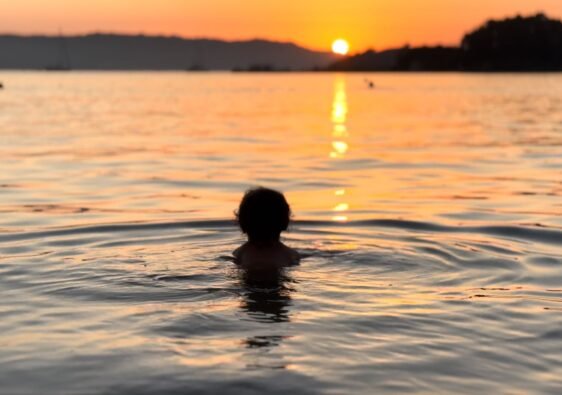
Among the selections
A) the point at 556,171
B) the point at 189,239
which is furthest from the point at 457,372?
the point at 556,171

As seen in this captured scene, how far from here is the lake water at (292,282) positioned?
6.22 metres

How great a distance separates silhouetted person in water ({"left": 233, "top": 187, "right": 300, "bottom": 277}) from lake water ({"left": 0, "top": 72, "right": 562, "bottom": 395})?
250mm

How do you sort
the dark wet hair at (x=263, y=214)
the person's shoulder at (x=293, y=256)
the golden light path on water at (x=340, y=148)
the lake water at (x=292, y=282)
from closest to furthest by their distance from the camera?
the lake water at (x=292, y=282) < the dark wet hair at (x=263, y=214) < the person's shoulder at (x=293, y=256) < the golden light path on water at (x=340, y=148)

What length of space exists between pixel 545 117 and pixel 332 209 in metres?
31.4

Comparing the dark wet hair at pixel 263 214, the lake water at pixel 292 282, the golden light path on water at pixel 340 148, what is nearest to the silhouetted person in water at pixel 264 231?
the dark wet hair at pixel 263 214

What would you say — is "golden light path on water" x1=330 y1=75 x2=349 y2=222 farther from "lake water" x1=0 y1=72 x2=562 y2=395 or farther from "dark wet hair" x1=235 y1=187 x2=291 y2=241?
"dark wet hair" x1=235 y1=187 x2=291 y2=241

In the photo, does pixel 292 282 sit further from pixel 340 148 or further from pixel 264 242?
pixel 340 148

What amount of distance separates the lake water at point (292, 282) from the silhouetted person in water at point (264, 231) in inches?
9.9

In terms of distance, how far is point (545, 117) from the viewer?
142 feet

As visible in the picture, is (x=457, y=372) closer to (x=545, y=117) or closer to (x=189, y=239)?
(x=189, y=239)


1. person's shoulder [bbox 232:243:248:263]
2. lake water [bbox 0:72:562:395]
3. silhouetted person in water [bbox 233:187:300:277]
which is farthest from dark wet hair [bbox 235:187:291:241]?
lake water [bbox 0:72:562:395]

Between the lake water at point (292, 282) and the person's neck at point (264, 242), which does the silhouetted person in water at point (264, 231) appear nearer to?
the person's neck at point (264, 242)

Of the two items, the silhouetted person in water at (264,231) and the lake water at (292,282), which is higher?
the silhouetted person in water at (264,231)

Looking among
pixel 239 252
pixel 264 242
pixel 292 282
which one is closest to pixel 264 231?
pixel 264 242
